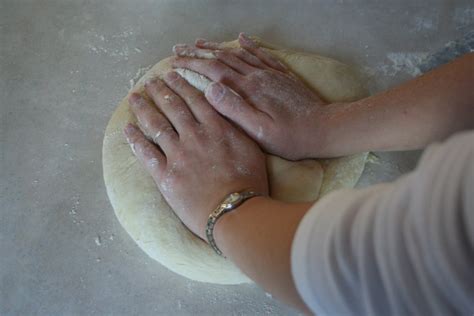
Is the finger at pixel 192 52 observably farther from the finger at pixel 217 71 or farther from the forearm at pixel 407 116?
the forearm at pixel 407 116

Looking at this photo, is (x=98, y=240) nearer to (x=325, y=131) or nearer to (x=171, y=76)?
(x=171, y=76)

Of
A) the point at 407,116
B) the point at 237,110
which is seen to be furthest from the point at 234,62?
the point at 407,116

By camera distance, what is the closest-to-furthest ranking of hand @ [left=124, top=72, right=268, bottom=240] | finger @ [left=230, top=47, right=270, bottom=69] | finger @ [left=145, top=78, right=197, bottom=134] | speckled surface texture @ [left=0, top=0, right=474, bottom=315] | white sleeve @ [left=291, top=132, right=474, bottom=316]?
white sleeve @ [left=291, top=132, right=474, bottom=316] < hand @ [left=124, top=72, right=268, bottom=240] < finger @ [left=145, top=78, right=197, bottom=134] < finger @ [left=230, top=47, right=270, bottom=69] < speckled surface texture @ [left=0, top=0, right=474, bottom=315]

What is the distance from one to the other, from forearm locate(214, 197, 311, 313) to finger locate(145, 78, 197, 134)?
245 millimetres

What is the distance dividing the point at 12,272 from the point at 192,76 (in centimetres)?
68

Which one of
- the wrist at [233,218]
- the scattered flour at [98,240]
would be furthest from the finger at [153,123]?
the scattered flour at [98,240]

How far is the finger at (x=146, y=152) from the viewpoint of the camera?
842mm

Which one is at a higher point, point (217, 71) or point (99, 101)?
point (217, 71)

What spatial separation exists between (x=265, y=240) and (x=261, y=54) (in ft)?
1.79

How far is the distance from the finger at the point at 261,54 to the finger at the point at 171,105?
22 centimetres

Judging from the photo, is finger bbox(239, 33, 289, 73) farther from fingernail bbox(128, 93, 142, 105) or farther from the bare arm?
fingernail bbox(128, 93, 142, 105)

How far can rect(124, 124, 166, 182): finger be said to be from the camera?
842mm

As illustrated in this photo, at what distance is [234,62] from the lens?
3.08 feet

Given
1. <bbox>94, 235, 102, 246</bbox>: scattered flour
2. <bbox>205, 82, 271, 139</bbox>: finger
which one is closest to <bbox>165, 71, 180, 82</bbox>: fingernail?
<bbox>205, 82, 271, 139</bbox>: finger
